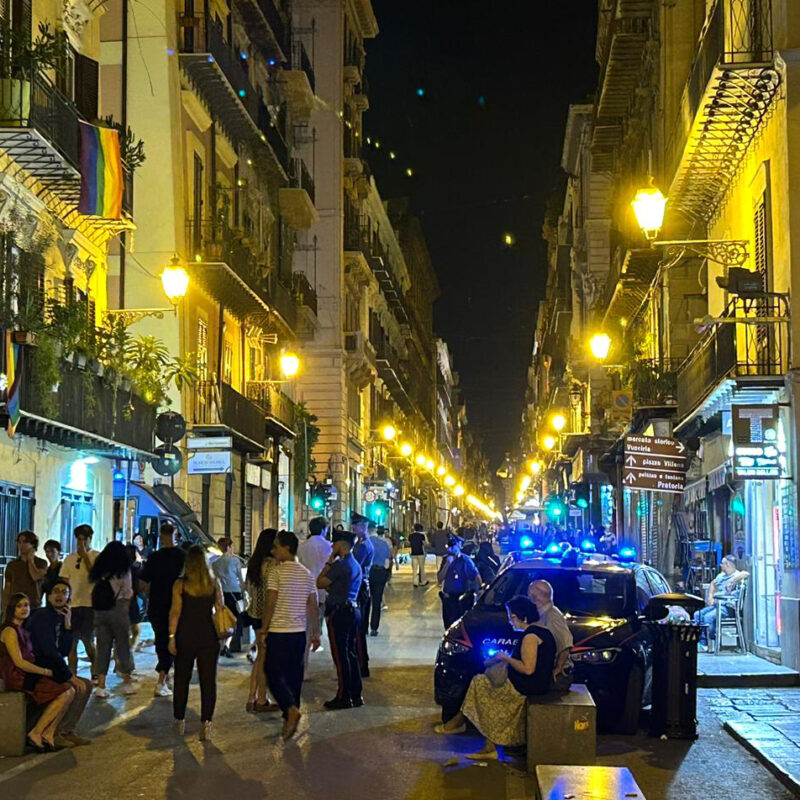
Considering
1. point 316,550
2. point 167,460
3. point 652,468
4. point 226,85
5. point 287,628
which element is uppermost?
point 226,85

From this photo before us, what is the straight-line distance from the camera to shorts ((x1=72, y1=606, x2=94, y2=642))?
14578 mm

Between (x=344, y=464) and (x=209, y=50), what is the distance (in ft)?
79.6

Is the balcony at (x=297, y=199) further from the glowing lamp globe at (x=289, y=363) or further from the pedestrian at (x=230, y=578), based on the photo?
the pedestrian at (x=230, y=578)

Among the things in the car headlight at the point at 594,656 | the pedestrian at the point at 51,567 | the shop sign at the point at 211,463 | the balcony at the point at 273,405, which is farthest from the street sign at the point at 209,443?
the car headlight at the point at 594,656

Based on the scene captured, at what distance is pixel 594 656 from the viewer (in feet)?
39.4

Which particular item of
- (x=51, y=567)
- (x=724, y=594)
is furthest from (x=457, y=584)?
(x=51, y=567)

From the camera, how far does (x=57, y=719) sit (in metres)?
10.9

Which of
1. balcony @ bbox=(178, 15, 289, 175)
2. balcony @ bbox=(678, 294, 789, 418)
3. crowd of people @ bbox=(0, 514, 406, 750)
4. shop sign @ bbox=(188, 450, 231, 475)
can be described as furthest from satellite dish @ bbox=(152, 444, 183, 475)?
balcony @ bbox=(678, 294, 789, 418)

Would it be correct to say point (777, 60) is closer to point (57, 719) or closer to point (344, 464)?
point (57, 719)

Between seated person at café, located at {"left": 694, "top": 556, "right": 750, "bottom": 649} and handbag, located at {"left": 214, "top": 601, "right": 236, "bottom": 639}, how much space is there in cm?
919

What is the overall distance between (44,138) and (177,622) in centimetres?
867

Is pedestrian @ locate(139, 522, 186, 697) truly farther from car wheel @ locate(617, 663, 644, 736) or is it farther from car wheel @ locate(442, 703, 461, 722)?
car wheel @ locate(617, 663, 644, 736)

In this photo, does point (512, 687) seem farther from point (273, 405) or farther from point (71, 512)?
point (273, 405)

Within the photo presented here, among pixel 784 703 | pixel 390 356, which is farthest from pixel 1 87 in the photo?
pixel 390 356
